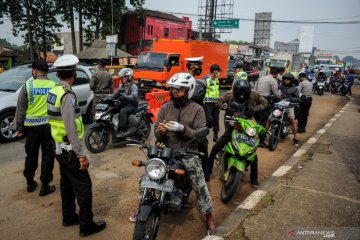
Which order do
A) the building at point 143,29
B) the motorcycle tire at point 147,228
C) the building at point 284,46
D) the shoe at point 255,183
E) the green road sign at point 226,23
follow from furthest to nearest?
the building at point 284,46
the building at point 143,29
the green road sign at point 226,23
the shoe at point 255,183
the motorcycle tire at point 147,228

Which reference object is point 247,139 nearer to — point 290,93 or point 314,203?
point 314,203

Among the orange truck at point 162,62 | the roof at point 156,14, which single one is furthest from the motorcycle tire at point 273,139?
the roof at point 156,14

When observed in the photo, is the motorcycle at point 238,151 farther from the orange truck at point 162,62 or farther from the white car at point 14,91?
the orange truck at point 162,62

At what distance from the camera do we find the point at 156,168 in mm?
2959

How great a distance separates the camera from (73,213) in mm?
3770

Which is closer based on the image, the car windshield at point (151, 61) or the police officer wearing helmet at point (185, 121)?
the police officer wearing helmet at point (185, 121)

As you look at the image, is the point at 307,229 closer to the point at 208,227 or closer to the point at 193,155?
the point at 208,227

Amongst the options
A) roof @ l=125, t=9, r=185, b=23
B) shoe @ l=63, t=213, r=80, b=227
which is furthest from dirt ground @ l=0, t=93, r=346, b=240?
roof @ l=125, t=9, r=185, b=23

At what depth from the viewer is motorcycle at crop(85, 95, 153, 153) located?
21.6 ft

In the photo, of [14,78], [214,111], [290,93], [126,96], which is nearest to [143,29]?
[14,78]

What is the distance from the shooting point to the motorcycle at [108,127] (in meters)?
6.59

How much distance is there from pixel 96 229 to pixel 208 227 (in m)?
1.32

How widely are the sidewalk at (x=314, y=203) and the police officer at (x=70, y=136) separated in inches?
66.7

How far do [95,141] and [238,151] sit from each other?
3515mm
